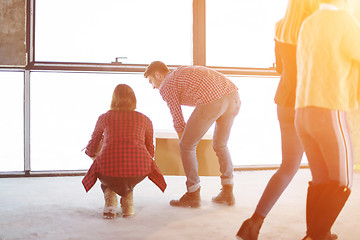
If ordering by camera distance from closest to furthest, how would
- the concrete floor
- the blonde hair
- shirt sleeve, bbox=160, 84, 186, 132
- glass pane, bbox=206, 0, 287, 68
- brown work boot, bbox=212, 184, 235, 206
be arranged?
the blonde hair
the concrete floor
shirt sleeve, bbox=160, 84, 186, 132
brown work boot, bbox=212, 184, 235, 206
glass pane, bbox=206, 0, 287, 68

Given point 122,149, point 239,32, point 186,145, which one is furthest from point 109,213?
point 239,32

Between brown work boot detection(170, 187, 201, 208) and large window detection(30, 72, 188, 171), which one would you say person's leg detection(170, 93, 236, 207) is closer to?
brown work boot detection(170, 187, 201, 208)

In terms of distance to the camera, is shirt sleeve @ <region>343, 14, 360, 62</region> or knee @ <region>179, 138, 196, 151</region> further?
knee @ <region>179, 138, 196, 151</region>

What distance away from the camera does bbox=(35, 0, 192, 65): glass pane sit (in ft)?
13.1

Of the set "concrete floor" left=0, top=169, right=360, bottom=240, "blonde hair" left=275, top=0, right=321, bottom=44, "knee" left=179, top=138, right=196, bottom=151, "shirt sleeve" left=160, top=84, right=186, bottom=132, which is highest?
"blonde hair" left=275, top=0, right=321, bottom=44

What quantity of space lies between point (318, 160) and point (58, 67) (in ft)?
9.77

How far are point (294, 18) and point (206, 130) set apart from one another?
117cm

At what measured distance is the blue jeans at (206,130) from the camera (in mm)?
2637

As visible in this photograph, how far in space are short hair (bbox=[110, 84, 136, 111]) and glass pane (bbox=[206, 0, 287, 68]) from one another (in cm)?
203

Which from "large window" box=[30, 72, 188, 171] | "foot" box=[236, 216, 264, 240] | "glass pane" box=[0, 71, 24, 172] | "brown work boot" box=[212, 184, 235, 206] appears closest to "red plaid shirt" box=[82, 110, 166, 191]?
"brown work boot" box=[212, 184, 235, 206]

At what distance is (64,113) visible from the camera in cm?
402

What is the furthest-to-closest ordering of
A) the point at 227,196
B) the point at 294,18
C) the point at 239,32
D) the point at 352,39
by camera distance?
the point at 239,32, the point at 227,196, the point at 294,18, the point at 352,39

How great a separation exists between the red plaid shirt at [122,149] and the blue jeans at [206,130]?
0.86 ft

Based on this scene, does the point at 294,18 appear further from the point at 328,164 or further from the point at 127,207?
the point at 127,207
